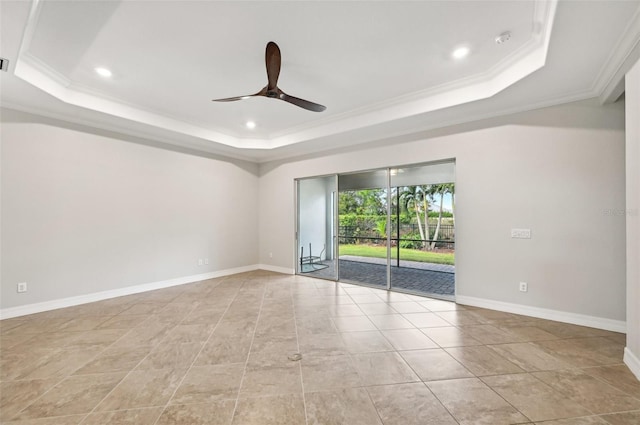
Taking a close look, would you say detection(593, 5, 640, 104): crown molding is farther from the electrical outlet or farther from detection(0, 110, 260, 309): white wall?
detection(0, 110, 260, 309): white wall

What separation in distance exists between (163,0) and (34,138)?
3.32 meters

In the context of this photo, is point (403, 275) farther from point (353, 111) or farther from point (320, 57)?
point (320, 57)

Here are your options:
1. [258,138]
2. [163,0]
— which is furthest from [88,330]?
[258,138]

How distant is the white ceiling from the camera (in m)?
2.27

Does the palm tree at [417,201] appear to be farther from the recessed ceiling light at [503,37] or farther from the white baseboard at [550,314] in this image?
the recessed ceiling light at [503,37]

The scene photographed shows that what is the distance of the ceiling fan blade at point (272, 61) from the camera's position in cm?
246

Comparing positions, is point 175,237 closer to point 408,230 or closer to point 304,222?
point 304,222

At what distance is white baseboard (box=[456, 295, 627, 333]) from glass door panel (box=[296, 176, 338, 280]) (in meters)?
3.08

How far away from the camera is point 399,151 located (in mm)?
4820

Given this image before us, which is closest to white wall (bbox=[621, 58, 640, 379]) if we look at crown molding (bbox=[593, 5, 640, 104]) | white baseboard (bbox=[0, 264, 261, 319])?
crown molding (bbox=[593, 5, 640, 104])

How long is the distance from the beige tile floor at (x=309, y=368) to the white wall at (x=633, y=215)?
265 mm

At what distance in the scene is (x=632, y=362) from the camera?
2285mm

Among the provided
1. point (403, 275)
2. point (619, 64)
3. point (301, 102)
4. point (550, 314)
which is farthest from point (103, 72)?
point (550, 314)

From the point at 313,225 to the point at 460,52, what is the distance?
15.3 feet
